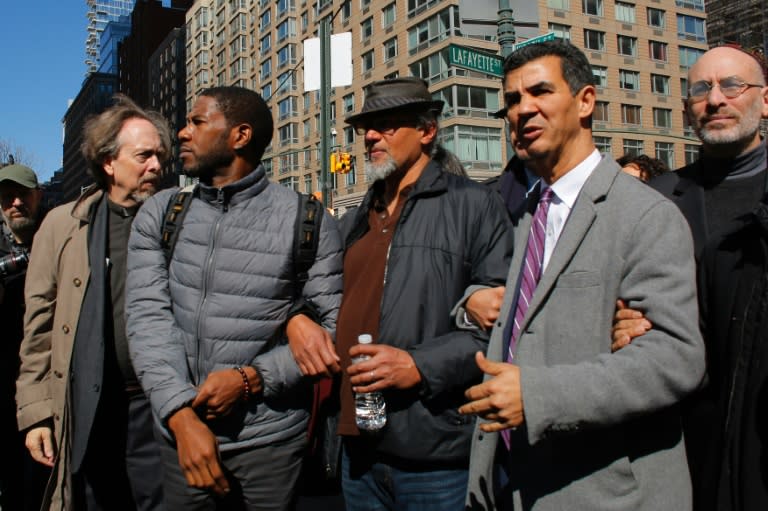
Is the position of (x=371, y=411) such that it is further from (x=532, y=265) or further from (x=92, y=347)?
(x=92, y=347)

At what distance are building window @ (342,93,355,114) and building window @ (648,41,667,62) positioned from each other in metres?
23.8

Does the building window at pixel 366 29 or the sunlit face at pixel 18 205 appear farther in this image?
the building window at pixel 366 29

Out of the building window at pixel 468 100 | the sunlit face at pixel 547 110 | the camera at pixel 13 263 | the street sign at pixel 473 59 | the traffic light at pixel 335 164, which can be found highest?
the building window at pixel 468 100

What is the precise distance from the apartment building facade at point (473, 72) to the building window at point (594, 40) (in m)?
0.08

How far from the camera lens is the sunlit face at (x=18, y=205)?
438cm

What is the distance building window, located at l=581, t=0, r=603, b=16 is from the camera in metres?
44.7

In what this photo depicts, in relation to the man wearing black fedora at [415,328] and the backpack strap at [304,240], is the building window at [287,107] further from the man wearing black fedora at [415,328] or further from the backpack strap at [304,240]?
the backpack strap at [304,240]

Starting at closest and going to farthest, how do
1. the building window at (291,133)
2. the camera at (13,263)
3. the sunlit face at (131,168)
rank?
the sunlit face at (131,168) < the camera at (13,263) < the building window at (291,133)

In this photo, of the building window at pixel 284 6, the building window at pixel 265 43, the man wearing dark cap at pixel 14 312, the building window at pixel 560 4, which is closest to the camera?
the man wearing dark cap at pixel 14 312

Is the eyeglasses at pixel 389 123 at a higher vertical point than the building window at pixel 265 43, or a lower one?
lower

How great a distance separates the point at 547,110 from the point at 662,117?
5117cm

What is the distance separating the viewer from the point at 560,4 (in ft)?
143

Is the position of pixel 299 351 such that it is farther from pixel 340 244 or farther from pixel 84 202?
A: pixel 84 202

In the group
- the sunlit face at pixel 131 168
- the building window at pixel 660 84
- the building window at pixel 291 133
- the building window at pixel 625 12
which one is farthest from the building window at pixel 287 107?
the sunlit face at pixel 131 168
